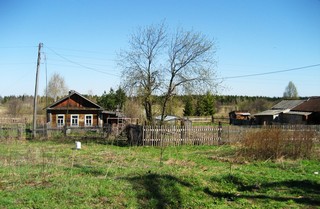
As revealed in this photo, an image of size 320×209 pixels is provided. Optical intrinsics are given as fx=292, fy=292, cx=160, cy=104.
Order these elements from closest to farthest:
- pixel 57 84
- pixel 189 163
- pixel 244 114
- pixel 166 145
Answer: pixel 189 163
pixel 166 145
pixel 244 114
pixel 57 84

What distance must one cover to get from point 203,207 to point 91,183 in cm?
298

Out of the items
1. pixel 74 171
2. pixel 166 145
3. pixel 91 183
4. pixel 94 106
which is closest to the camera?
pixel 91 183

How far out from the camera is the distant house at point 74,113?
110ft

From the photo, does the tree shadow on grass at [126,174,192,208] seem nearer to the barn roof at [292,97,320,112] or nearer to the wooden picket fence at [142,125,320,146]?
the wooden picket fence at [142,125,320,146]

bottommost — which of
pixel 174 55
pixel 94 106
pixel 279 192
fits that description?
pixel 279 192

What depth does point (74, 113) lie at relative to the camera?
34.4 m

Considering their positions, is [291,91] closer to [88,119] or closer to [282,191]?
[88,119]

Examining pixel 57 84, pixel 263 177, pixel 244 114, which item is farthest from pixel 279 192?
pixel 57 84

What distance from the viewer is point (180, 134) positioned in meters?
20.9

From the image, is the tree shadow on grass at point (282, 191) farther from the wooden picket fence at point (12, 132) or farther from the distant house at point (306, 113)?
the distant house at point (306, 113)

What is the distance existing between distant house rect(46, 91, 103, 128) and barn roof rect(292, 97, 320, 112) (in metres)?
28.6

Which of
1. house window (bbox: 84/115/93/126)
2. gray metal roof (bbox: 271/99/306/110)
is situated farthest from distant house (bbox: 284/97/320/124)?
house window (bbox: 84/115/93/126)

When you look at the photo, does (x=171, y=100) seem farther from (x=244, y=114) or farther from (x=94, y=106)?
(x=244, y=114)

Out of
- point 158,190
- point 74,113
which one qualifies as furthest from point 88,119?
point 158,190
